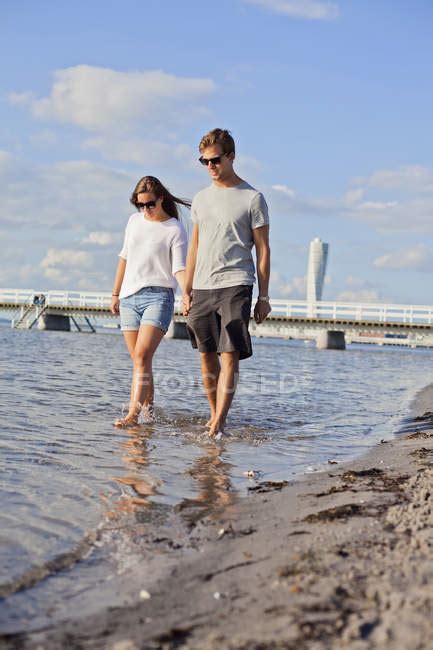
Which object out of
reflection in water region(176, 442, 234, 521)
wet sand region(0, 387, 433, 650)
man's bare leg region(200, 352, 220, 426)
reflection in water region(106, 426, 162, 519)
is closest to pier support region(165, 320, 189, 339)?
man's bare leg region(200, 352, 220, 426)

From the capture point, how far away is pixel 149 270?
203 inches

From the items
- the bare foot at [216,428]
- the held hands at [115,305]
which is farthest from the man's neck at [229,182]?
the bare foot at [216,428]

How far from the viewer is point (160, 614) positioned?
1.60m

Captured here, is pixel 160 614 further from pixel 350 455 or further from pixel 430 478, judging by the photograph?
pixel 350 455

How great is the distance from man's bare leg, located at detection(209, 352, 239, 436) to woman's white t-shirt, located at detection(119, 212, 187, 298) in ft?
2.76

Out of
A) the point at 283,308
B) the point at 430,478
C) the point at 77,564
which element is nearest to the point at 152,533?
the point at 77,564

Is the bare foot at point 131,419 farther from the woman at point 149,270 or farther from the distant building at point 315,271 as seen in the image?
the distant building at point 315,271

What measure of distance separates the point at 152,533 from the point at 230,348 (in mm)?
2255

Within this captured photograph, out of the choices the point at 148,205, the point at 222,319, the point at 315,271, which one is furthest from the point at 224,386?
the point at 315,271

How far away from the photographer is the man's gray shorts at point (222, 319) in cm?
452

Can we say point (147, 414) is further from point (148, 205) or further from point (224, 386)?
point (148, 205)

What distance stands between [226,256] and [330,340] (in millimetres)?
36526

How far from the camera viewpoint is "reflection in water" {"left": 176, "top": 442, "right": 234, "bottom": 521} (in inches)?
109

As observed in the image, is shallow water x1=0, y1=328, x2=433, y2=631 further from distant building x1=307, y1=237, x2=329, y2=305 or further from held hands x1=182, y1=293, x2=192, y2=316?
distant building x1=307, y1=237, x2=329, y2=305
